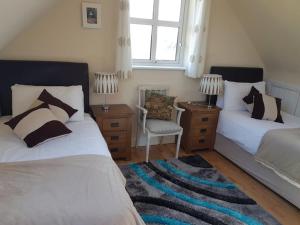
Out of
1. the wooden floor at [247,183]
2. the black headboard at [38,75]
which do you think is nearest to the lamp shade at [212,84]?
the wooden floor at [247,183]

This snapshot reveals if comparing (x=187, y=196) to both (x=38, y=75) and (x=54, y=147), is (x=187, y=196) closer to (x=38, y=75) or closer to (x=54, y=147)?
(x=54, y=147)

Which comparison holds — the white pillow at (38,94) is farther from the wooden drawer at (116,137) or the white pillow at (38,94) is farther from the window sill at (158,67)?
the window sill at (158,67)

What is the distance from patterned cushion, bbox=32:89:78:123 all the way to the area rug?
0.91m

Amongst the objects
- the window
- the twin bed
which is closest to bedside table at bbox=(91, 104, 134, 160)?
the twin bed

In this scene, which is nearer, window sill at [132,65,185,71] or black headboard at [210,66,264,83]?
window sill at [132,65,185,71]

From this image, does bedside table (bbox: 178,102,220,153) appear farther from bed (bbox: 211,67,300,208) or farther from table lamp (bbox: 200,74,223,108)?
table lamp (bbox: 200,74,223,108)

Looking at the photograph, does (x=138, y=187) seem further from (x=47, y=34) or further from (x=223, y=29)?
(x=223, y=29)

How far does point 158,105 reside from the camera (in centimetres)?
298

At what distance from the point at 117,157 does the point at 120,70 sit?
40.9 inches

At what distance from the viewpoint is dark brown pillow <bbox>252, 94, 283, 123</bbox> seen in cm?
286

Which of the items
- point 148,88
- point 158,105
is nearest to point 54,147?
point 158,105

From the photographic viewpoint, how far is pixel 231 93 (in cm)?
315

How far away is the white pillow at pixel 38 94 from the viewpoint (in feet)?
7.53

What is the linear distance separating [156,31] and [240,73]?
4.55 feet
